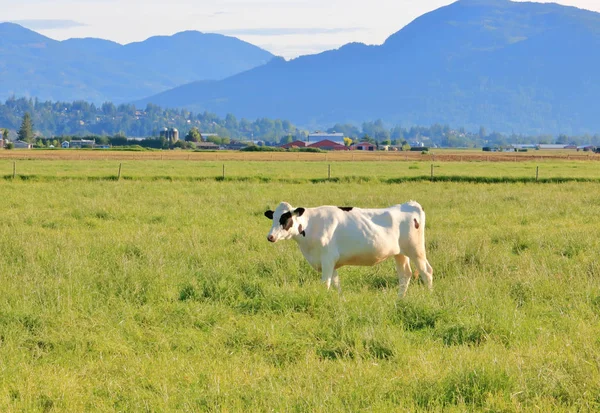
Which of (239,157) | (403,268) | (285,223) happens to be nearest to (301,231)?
(285,223)

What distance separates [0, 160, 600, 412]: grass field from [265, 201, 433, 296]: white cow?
380mm

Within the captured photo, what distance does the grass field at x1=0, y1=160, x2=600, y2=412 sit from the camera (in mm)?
7691

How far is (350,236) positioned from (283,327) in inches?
107

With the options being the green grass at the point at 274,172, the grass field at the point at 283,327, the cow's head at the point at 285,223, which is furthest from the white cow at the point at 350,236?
the green grass at the point at 274,172

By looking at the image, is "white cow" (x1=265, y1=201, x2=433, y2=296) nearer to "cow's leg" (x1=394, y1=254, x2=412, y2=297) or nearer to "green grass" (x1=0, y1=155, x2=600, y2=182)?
"cow's leg" (x1=394, y1=254, x2=412, y2=297)

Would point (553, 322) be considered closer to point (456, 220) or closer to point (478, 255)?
point (478, 255)

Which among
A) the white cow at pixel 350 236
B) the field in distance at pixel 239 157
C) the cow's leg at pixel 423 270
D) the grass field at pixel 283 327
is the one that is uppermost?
the white cow at pixel 350 236

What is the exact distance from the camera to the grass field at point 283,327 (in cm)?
769

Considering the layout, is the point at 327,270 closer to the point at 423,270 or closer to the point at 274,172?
the point at 423,270

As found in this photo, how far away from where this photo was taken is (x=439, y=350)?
9117mm

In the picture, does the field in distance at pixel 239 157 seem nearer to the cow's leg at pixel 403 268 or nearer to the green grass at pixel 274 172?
the green grass at pixel 274 172

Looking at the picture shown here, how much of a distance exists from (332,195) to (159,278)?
789 inches

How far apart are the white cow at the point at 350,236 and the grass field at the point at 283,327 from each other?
0.38 meters

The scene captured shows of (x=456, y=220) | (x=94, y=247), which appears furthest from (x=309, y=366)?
(x=456, y=220)
